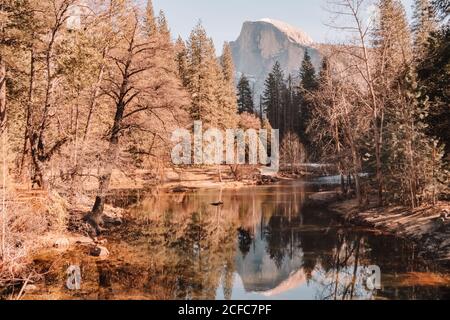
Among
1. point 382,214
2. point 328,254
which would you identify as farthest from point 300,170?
point 328,254

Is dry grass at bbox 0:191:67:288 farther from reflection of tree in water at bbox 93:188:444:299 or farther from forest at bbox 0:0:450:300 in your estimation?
reflection of tree in water at bbox 93:188:444:299

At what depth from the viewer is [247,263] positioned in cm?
1445

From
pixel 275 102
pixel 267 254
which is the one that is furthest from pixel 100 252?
pixel 275 102

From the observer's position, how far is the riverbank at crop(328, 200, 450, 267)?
14734 mm

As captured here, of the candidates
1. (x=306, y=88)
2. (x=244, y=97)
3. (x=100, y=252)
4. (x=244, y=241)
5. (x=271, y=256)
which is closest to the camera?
(x=100, y=252)

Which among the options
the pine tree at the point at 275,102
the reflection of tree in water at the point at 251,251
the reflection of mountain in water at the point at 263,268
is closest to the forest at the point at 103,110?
the reflection of tree in water at the point at 251,251

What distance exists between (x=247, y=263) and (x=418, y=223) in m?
8.53

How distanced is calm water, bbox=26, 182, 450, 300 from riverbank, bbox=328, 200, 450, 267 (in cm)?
72

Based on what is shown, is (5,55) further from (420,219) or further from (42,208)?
(420,219)

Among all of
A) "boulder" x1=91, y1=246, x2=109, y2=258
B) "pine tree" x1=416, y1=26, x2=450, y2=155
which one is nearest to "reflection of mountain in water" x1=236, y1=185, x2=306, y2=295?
"boulder" x1=91, y1=246, x2=109, y2=258

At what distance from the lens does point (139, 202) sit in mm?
30297

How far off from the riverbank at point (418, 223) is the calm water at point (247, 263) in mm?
724

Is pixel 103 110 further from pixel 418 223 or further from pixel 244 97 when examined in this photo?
pixel 244 97
